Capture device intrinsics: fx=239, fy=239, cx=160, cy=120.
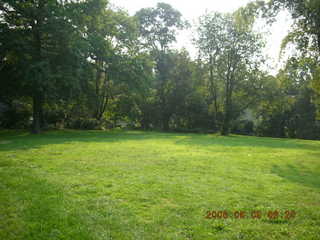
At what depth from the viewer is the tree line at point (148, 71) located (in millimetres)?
18969

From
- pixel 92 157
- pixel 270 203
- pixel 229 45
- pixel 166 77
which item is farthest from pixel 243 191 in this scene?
pixel 166 77

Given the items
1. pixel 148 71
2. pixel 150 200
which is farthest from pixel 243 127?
pixel 150 200

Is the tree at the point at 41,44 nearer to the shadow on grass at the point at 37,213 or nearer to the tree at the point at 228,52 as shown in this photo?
the shadow on grass at the point at 37,213

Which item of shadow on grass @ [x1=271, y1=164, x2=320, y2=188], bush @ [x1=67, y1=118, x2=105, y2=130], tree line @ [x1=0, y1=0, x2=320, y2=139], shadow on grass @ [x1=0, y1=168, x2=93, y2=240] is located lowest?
shadow on grass @ [x1=0, y1=168, x2=93, y2=240]

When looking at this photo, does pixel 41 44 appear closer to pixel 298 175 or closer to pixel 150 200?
pixel 150 200

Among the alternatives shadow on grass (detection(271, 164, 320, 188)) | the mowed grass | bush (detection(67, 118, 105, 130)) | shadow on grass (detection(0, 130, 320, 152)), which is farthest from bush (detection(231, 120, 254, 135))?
the mowed grass

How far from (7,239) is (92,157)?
6607mm

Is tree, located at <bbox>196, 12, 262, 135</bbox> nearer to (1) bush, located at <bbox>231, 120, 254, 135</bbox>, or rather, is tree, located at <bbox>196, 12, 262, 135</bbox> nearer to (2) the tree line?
(2) the tree line
